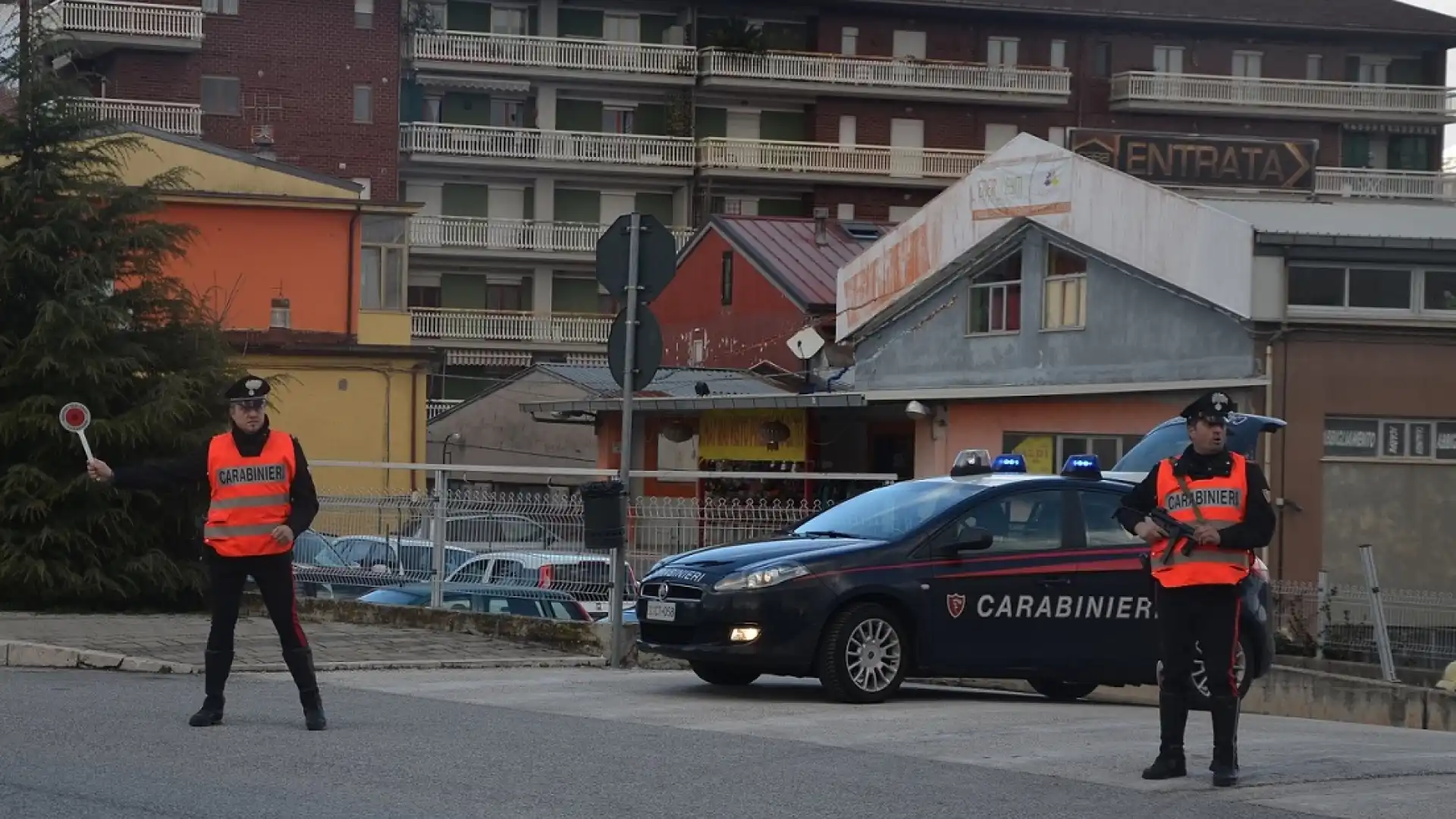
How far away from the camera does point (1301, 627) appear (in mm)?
21594

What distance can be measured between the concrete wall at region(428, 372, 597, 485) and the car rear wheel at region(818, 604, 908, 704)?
37799mm

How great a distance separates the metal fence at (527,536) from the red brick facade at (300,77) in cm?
4455

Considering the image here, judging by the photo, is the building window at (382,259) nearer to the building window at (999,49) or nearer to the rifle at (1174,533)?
the building window at (999,49)

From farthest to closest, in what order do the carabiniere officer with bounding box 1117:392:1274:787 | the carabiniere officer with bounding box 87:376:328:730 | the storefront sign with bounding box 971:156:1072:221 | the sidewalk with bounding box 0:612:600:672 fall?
the storefront sign with bounding box 971:156:1072:221, the sidewalk with bounding box 0:612:600:672, the carabiniere officer with bounding box 87:376:328:730, the carabiniere officer with bounding box 1117:392:1274:787

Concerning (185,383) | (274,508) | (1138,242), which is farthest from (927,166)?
(274,508)

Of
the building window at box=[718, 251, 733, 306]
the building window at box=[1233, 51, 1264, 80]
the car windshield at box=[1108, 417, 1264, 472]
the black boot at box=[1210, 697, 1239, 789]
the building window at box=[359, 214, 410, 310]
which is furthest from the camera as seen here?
the building window at box=[1233, 51, 1264, 80]

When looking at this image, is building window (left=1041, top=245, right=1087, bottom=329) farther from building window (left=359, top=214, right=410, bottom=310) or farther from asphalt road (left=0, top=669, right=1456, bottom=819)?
asphalt road (left=0, top=669, right=1456, bottom=819)

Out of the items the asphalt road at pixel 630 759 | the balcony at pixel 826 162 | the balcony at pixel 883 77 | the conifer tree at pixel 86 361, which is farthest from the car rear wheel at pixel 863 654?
the balcony at pixel 883 77

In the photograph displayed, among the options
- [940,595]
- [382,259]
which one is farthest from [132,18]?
[940,595]

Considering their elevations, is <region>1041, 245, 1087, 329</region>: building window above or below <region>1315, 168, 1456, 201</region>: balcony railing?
below

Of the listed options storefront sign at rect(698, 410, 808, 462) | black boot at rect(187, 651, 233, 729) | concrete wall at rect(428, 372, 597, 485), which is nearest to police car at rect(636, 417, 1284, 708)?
black boot at rect(187, 651, 233, 729)

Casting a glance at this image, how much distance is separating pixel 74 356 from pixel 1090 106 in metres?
54.3

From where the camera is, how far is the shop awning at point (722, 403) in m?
34.8

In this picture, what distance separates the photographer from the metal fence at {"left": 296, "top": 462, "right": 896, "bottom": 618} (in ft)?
55.1
